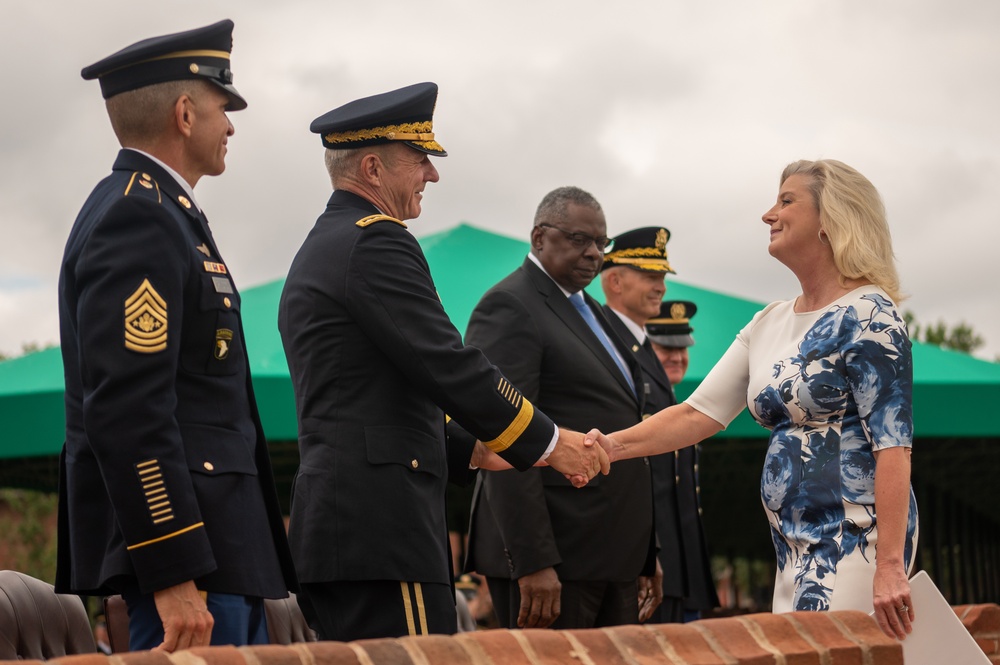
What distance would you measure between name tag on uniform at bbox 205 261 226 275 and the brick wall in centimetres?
102

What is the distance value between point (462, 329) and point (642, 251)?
4101 mm

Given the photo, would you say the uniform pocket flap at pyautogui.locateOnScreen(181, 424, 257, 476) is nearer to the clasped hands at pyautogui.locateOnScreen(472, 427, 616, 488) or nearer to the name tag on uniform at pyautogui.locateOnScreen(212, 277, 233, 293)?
the name tag on uniform at pyautogui.locateOnScreen(212, 277, 233, 293)

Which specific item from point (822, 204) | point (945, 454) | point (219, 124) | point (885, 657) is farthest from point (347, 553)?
point (945, 454)

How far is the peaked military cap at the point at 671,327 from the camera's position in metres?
7.93

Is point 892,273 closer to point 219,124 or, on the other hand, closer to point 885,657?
point 885,657

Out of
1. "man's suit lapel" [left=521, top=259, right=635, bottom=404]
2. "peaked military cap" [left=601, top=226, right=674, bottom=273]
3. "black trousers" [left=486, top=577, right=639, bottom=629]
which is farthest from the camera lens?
"peaked military cap" [left=601, top=226, right=674, bottom=273]

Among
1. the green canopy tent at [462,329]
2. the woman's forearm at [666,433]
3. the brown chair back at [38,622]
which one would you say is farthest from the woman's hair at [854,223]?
the green canopy tent at [462,329]

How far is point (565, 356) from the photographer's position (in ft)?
15.6

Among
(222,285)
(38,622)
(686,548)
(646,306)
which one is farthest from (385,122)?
(686,548)

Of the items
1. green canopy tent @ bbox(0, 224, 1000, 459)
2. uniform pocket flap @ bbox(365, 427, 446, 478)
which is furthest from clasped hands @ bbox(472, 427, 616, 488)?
green canopy tent @ bbox(0, 224, 1000, 459)

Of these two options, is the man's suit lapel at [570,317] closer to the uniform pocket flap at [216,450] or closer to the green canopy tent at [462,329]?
the uniform pocket flap at [216,450]

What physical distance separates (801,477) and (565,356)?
5.09 feet

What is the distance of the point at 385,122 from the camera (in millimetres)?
3645

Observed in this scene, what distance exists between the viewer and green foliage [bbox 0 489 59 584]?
2973cm
